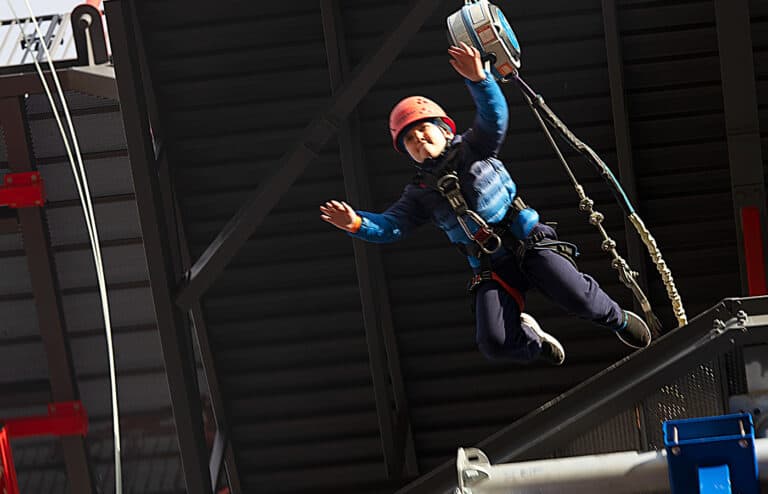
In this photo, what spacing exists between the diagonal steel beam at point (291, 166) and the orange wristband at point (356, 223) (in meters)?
1.01

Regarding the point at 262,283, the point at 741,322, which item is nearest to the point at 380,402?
the point at 262,283

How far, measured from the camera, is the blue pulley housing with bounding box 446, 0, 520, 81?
505 centimetres

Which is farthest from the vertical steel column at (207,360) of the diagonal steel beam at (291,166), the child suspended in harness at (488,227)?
the child suspended in harness at (488,227)

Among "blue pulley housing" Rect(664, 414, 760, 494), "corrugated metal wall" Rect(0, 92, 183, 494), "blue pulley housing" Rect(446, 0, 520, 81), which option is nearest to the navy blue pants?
"blue pulley housing" Rect(446, 0, 520, 81)

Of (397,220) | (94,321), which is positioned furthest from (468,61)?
(94,321)

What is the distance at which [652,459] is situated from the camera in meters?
2.14

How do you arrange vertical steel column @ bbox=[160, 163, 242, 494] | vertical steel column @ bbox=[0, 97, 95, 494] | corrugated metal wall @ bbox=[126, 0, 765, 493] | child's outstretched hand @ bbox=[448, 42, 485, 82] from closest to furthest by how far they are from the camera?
child's outstretched hand @ bbox=[448, 42, 485, 82] → corrugated metal wall @ bbox=[126, 0, 765, 493] → vertical steel column @ bbox=[160, 163, 242, 494] → vertical steel column @ bbox=[0, 97, 95, 494]

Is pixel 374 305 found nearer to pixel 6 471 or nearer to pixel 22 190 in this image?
pixel 22 190

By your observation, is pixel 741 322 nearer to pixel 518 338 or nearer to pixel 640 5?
pixel 518 338

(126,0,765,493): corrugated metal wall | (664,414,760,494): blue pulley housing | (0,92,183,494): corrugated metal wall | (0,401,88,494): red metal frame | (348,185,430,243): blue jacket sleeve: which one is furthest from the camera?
(0,401,88,494): red metal frame

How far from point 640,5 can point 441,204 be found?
219 cm

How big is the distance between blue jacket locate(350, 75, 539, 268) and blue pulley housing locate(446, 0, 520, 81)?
4.1 inches

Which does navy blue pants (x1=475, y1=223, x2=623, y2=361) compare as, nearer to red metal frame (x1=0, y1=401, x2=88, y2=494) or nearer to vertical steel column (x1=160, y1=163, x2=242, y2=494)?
vertical steel column (x1=160, y1=163, x2=242, y2=494)

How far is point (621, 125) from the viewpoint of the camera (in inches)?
269
